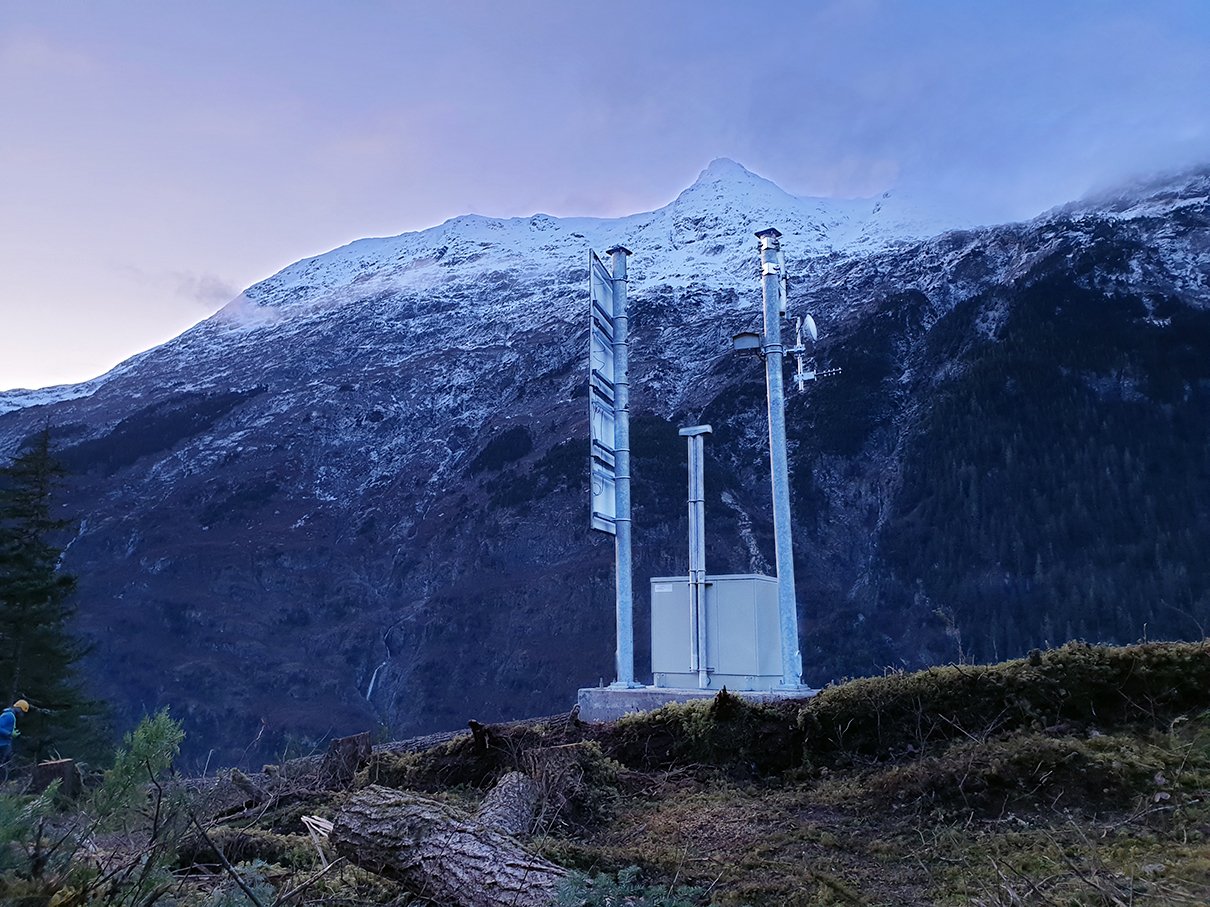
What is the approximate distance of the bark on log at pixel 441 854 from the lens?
162 inches

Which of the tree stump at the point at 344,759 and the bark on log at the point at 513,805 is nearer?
the bark on log at the point at 513,805

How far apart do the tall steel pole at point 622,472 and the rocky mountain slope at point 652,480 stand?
2285 cm

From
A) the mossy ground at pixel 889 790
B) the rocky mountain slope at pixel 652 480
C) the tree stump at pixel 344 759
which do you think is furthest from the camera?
the rocky mountain slope at pixel 652 480

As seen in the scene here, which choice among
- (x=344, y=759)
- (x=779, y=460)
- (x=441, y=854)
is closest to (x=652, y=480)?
(x=779, y=460)

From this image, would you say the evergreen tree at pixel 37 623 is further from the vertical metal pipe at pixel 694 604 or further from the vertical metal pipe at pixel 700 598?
the vertical metal pipe at pixel 700 598

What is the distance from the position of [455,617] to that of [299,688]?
9.36 meters

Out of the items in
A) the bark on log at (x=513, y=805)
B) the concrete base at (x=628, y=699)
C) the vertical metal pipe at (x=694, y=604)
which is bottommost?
the concrete base at (x=628, y=699)

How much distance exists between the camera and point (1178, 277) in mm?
50250

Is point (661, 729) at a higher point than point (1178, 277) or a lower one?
lower

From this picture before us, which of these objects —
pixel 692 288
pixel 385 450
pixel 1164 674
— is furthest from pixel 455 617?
pixel 1164 674

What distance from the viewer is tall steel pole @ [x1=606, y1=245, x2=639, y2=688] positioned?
47.9 feet

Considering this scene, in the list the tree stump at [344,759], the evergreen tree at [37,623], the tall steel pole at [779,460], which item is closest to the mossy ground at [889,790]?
the tree stump at [344,759]

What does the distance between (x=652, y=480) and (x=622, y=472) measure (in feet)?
121

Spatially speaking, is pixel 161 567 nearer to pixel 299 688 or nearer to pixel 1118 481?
pixel 299 688
